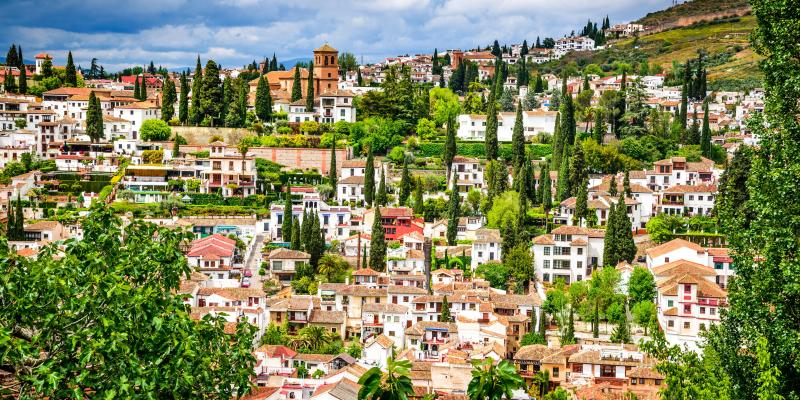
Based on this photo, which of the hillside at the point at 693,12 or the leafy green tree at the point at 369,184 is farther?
the hillside at the point at 693,12

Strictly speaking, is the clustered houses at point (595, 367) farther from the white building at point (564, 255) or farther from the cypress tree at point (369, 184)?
the cypress tree at point (369, 184)

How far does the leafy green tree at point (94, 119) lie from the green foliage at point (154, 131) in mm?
2265

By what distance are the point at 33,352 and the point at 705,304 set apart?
2898 cm

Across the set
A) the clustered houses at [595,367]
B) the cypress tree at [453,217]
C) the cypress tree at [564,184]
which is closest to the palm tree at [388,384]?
the clustered houses at [595,367]

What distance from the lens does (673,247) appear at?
38094mm

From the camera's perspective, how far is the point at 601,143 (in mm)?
53219

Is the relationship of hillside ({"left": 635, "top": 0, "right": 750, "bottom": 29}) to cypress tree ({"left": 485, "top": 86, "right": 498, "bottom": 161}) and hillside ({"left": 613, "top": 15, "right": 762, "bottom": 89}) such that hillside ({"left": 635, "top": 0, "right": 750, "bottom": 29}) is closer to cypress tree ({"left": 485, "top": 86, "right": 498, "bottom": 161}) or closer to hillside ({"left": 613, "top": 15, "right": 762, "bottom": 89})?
hillside ({"left": 613, "top": 15, "right": 762, "bottom": 89})

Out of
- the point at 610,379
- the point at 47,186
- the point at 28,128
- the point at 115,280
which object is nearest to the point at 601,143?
the point at 610,379

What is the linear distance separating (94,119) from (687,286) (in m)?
35.2

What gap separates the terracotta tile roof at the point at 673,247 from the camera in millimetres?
37812

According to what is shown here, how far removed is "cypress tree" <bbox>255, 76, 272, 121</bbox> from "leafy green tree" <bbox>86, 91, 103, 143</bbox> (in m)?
8.93

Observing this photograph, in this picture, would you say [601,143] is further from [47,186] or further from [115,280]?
[115,280]

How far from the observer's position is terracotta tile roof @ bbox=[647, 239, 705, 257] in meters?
37.8

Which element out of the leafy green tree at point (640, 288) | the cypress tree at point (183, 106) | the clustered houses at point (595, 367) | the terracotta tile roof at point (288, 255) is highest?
the cypress tree at point (183, 106)
